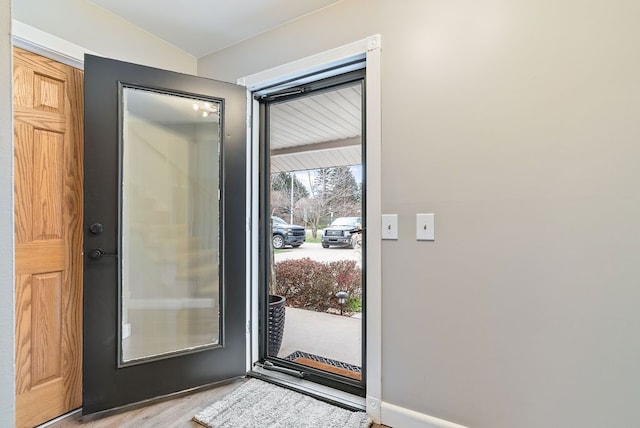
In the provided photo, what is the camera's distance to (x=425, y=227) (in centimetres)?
159

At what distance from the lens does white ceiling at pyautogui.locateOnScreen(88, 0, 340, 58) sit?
6.07 feet

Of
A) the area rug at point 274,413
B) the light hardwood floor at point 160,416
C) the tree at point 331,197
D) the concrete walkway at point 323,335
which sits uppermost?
the tree at point 331,197

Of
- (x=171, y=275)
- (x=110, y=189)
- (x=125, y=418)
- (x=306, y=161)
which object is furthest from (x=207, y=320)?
(x=306, y=161)

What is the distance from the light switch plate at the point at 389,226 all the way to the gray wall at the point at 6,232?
1.45 metres

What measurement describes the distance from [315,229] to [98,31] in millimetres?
1997

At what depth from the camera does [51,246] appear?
1.70 m

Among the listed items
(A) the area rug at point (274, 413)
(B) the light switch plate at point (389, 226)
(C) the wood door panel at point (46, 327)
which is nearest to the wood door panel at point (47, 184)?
(C) the wood door panel at point (46, 327)

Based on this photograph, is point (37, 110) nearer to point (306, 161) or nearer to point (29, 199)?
point (29, 199)

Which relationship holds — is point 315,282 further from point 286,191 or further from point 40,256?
point 40,256

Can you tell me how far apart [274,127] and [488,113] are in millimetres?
1729

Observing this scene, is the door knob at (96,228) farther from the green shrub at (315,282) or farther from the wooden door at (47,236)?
the green shrub at (315,282)

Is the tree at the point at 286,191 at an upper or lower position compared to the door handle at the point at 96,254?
upper

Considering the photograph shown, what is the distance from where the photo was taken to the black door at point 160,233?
1.75 m

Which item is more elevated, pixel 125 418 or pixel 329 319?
pixel 329 319
